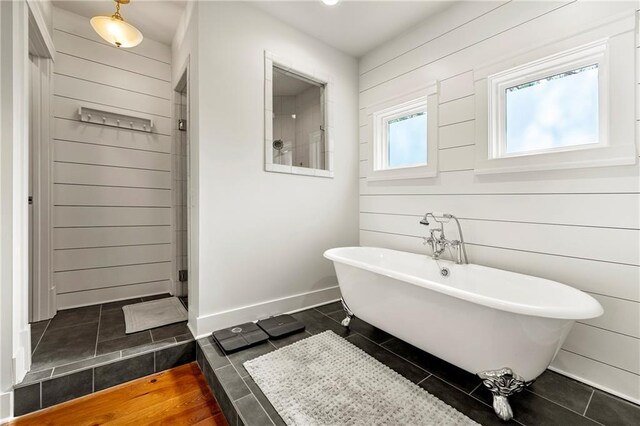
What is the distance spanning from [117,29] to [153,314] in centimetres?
219

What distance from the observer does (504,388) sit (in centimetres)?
129

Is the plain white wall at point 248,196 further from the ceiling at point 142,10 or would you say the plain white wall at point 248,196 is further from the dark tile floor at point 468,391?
the ceiling at point 142,10

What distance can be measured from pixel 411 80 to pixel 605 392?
2.53 metres

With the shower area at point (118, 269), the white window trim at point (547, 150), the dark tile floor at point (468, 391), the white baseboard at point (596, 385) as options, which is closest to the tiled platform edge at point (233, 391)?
the dark tile floor at point (468, 391)

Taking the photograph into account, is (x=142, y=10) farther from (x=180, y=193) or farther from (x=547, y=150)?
(x=547, y=150)

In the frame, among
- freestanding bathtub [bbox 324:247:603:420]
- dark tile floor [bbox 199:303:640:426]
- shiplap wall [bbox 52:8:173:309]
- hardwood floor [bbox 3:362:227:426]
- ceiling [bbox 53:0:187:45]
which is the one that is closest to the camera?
freestanding bathtub [bbox 324:247:603:420]

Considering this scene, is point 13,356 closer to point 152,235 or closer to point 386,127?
point 152,235

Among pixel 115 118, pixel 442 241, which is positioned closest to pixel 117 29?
pixel 115 118

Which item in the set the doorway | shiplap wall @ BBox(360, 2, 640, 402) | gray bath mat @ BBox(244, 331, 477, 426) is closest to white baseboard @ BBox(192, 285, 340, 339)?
gray bath mat @ BBox(244, 331, 477, 426)

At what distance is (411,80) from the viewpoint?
253cm

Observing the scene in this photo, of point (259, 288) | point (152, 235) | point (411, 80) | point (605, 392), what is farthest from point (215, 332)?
point (411, 80)

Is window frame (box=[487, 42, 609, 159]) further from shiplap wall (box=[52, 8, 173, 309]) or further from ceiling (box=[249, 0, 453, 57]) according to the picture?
shiplap wall (box=[52, 8, 173, 309])

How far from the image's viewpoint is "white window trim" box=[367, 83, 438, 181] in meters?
2.35

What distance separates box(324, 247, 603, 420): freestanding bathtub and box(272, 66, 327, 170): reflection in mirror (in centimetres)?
107
